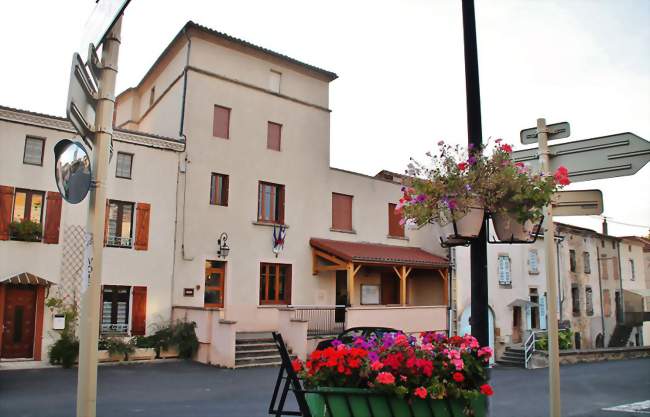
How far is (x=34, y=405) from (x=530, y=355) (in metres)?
21.3

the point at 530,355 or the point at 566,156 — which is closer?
the point at 566,156

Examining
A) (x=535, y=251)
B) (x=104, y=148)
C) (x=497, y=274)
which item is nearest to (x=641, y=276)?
(x=535, y=251)

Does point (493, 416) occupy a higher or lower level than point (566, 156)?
lower

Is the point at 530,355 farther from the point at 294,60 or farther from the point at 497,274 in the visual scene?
the point at 294,60

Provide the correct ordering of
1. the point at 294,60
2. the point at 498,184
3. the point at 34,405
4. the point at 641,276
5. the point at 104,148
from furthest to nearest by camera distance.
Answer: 1. the point at 641,276
2. the point at 294,60
3. the point at 34,405
4. the point at 498,184
5. the point at 104,148

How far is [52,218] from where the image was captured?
15.4 meters

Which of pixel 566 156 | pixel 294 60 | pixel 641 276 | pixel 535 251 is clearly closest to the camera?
pixel 566 156

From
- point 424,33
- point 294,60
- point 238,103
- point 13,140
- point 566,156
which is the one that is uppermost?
point 294,60

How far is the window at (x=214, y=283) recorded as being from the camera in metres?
18.6

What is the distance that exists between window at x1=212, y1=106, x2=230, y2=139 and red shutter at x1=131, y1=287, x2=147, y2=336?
6.01 meters

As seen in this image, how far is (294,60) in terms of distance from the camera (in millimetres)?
21375

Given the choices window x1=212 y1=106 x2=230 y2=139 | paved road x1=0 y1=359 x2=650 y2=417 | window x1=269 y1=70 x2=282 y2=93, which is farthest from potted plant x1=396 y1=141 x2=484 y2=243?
window x1=269 y1=70 x2=282 y2=93

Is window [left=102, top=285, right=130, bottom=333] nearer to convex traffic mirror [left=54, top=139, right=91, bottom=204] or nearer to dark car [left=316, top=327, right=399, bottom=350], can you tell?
dark car [left=316, top=327, right=399, bottom=350]

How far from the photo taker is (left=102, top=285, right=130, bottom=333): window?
1622cm
